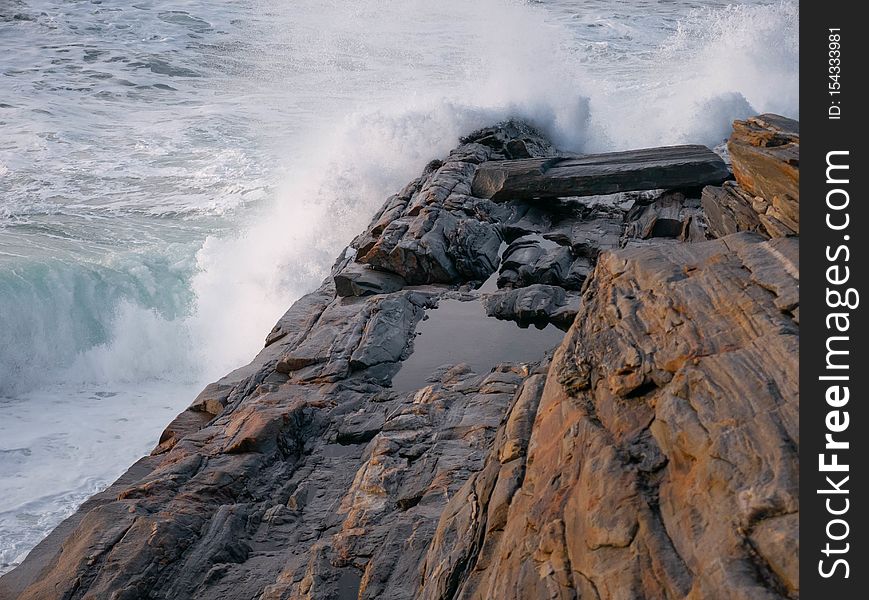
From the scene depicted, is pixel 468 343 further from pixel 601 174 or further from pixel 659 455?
pixel 659 455

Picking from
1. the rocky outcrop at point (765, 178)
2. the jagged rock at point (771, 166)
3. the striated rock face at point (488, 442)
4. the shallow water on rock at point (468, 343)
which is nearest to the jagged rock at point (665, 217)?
the striated rock face at point (488, 442)

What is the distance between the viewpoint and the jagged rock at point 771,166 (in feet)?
12.8

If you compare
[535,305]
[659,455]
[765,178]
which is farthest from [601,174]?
[659,455]

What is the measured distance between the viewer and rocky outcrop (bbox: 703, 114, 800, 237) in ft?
12.9

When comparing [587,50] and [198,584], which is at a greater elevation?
[587,50]

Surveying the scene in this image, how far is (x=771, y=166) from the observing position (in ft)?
13.9

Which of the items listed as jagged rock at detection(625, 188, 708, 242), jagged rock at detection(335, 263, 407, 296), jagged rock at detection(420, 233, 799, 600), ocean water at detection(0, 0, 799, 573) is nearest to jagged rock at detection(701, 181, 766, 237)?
jagged rock at detection(420, 233, 799, 600)

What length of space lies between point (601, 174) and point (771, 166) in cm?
660

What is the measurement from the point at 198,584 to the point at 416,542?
1377mm
